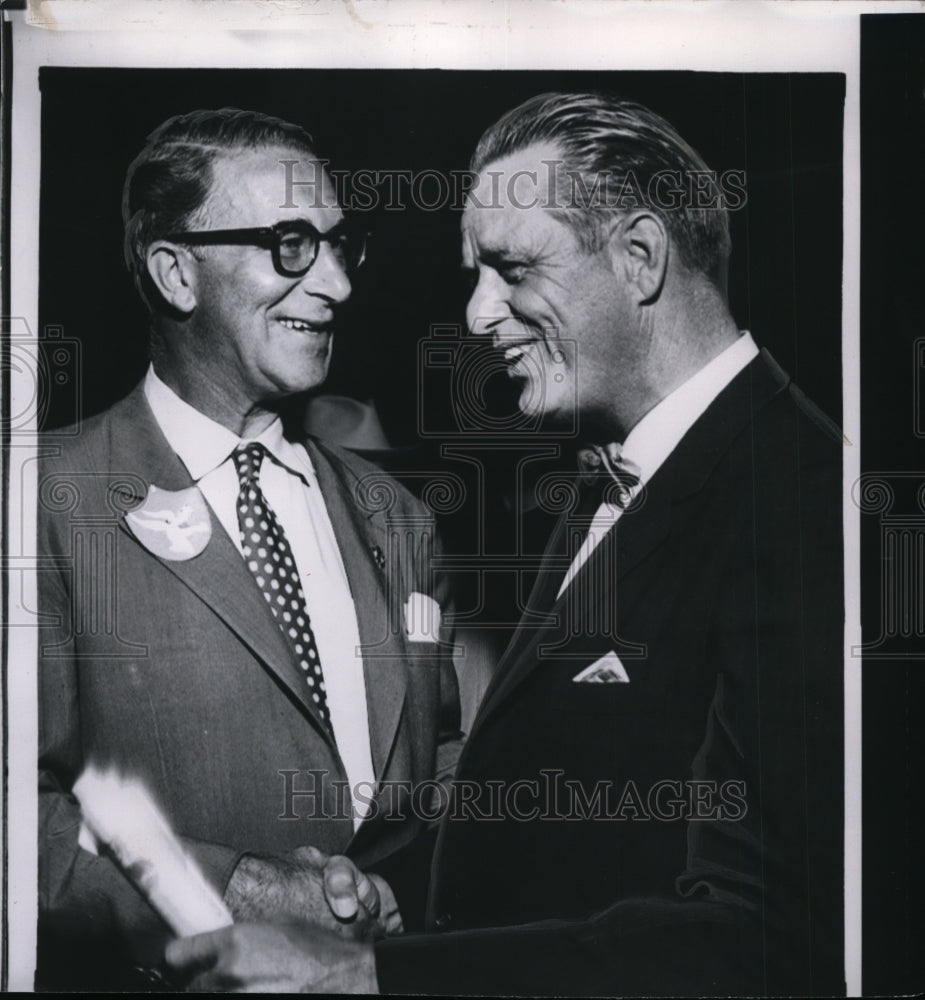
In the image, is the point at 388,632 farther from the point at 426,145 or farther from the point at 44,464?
the point at 426,145

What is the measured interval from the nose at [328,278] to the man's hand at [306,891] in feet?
4.97

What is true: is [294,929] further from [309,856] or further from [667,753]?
[667,753]

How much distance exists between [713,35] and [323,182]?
1151 millimetres

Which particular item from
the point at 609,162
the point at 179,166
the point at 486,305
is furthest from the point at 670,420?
the point at 179,166

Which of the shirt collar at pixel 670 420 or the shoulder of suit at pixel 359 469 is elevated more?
the shirt collar at pixel 670 420

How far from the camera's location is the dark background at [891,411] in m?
3.40

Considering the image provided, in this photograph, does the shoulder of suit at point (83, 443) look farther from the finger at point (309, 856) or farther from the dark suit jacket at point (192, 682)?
the finger at point (309, 856)

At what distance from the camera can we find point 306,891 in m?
3.32

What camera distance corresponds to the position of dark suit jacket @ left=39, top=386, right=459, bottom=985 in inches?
130

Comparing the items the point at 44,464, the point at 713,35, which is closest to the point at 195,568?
the point at 44,464

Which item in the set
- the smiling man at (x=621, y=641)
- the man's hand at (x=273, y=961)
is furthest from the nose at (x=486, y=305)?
the man's hand at (x=273, y=961)

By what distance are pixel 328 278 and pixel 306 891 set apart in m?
1.67

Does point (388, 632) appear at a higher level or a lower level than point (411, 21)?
lower

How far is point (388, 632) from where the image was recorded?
3348 mm
